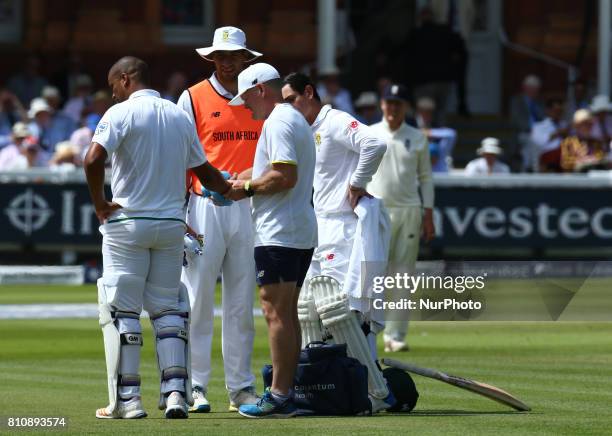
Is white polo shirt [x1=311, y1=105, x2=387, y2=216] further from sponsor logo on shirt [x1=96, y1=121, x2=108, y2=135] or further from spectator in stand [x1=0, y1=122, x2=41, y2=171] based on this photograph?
spectator in stand [x1=0, y1=122, x2=41, y2=171]

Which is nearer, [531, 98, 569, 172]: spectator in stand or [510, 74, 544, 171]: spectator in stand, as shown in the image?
[531, 98, 569, 172]: spectator in stand

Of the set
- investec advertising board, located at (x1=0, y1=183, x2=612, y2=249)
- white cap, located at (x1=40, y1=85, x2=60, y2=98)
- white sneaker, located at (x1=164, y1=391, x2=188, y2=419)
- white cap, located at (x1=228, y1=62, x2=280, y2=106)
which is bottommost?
investec advertising board, located at (x1=0, y1=183, x2=612, y2=249)

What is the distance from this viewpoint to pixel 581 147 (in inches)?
952

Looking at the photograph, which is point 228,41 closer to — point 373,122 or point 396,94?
point 396,94

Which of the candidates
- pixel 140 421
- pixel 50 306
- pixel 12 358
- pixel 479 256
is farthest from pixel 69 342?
pixel 479 256

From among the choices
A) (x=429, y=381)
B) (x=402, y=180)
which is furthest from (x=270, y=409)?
(x=402, y=180)

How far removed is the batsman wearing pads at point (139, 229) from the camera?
947 cm

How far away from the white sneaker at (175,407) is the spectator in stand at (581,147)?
1481 cm

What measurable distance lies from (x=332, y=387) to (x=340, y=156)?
1.99 meters

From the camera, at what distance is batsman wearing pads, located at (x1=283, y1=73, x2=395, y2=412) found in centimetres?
1023

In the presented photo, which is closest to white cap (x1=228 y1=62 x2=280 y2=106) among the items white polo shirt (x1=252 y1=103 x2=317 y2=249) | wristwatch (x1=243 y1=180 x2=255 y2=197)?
white polo shirt (x1=252 y1=103 x2=317 y2=249)

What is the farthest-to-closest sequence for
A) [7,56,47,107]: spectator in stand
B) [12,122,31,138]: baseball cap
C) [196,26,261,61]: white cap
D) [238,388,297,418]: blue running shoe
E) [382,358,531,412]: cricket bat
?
[7,56,47,107]: spectator in stand, [12,122,31,138]: baseball cap, [196,26,261,61]: white cap, [382,358,531,412]: cricket bat, [238,388,297,418]: blue running shoe

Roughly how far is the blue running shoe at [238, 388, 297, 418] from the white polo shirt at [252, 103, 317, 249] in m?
0.87

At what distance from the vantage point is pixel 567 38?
3008 centimetres
